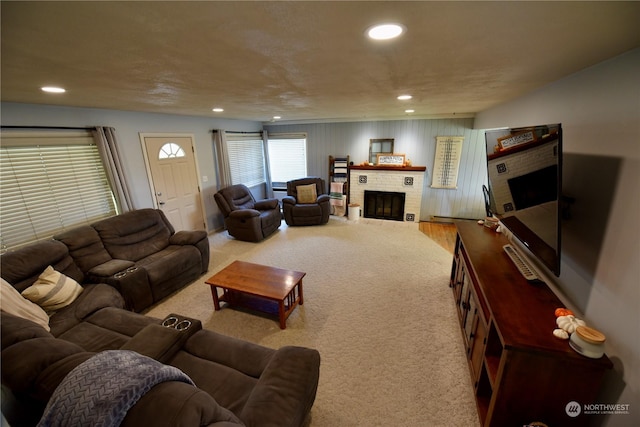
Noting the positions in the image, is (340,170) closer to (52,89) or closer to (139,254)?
(139,254)

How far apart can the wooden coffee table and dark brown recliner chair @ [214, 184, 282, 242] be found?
1542 millimetres

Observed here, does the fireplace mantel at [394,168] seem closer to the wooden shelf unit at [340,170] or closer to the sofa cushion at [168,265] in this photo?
the wooden shelf unit at [340,170]


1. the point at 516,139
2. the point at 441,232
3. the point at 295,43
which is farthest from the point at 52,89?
the point at 441,232

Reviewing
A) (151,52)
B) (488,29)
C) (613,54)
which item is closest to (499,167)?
(613,54)

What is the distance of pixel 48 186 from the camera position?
270cm

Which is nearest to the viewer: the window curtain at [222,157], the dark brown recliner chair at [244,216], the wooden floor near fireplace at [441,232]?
the wooden floor near fireplace at [441,232]

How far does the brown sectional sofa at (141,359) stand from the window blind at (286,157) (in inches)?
169

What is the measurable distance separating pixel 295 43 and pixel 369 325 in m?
2.42

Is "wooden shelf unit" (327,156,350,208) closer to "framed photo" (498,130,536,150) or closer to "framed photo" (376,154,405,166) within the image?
"framed photo" (376,154,405,166)

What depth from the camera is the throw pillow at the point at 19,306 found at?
5.64 ft

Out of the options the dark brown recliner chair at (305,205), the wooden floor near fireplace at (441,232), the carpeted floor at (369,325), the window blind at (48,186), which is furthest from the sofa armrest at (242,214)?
the wooden floor near fireplace at (441,232)

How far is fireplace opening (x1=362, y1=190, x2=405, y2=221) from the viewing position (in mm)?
5543

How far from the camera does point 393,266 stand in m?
3.62

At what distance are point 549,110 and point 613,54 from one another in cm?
77
